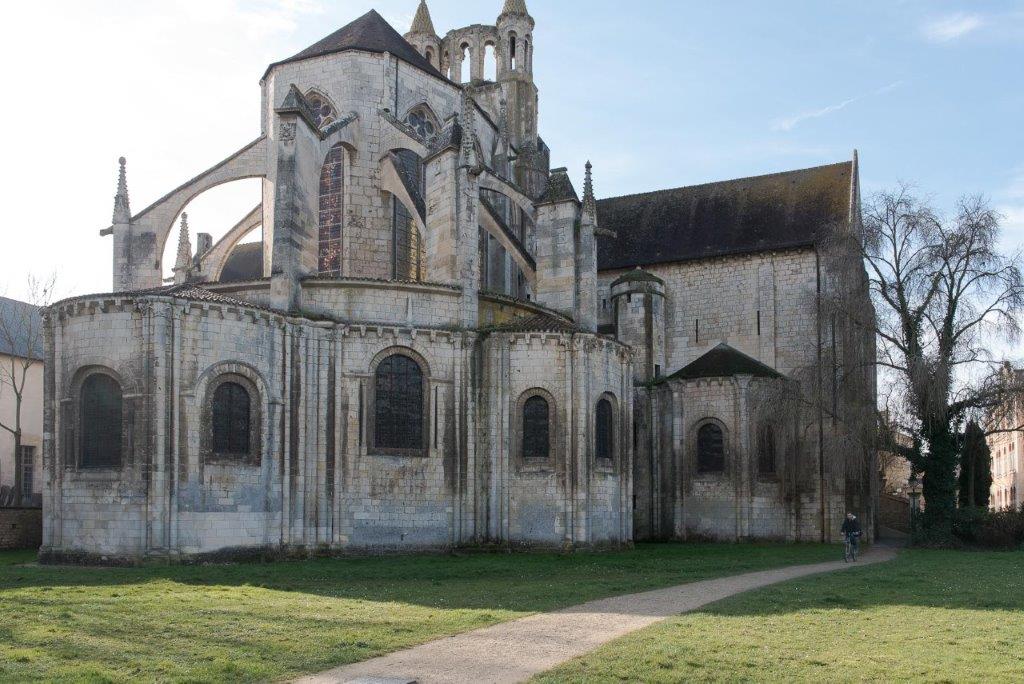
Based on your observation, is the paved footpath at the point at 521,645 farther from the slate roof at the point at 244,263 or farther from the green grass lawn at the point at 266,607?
the slate roof at the point at 244,263

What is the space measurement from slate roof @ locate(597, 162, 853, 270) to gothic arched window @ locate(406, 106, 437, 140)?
36.7 ft

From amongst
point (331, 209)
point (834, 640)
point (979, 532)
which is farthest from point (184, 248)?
point (834, 640)

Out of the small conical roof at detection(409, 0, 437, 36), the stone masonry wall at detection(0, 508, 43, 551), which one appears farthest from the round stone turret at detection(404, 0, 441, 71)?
the stone masonry wall at detection(0, 508, 43, 551)

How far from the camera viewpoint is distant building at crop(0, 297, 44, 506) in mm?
44312

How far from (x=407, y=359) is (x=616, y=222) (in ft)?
65.3

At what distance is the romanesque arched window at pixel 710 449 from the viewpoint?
123 feet

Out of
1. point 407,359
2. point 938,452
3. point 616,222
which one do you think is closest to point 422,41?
point 616,222

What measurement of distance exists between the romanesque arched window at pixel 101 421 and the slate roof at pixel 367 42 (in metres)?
13.8

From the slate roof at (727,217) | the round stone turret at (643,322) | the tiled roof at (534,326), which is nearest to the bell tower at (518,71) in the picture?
Result: the slate roof at (727,217)

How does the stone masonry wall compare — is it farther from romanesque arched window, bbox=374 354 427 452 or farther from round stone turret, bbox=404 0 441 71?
round stone turret, bbox=404 0 441 71

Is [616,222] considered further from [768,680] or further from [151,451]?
[768,680]

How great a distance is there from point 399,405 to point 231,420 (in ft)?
15.4

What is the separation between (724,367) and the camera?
125 feet

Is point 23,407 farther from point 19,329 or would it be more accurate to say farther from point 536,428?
point 536,428
